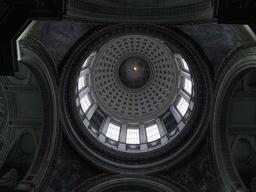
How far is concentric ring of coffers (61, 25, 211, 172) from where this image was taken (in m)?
14.8

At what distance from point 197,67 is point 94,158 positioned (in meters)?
10.9

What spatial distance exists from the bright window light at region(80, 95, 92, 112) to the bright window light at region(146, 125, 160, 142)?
24.4ft

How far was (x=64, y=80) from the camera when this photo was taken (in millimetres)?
14875

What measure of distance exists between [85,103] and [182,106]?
10483mm

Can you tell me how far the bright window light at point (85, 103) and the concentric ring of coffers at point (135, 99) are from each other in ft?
0.12

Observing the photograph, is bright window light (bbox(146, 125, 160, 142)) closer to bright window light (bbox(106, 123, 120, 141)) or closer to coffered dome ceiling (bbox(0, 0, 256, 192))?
coffered dome ceiling (bbox(0, 0, 256, 192))

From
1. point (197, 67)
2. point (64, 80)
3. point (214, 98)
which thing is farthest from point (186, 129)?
point (64, 80)

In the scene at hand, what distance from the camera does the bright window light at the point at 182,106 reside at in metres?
20.7

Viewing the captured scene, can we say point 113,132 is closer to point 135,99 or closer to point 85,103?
point 85,103

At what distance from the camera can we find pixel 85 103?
2255 centimetres

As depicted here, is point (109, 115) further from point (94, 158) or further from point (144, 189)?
point (144, 189)

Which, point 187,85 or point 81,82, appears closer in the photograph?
point 187,85

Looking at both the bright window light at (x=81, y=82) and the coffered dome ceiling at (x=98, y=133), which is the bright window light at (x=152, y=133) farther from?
the bright window light at (x=81, y=82)

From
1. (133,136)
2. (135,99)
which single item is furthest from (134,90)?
(133,136)
